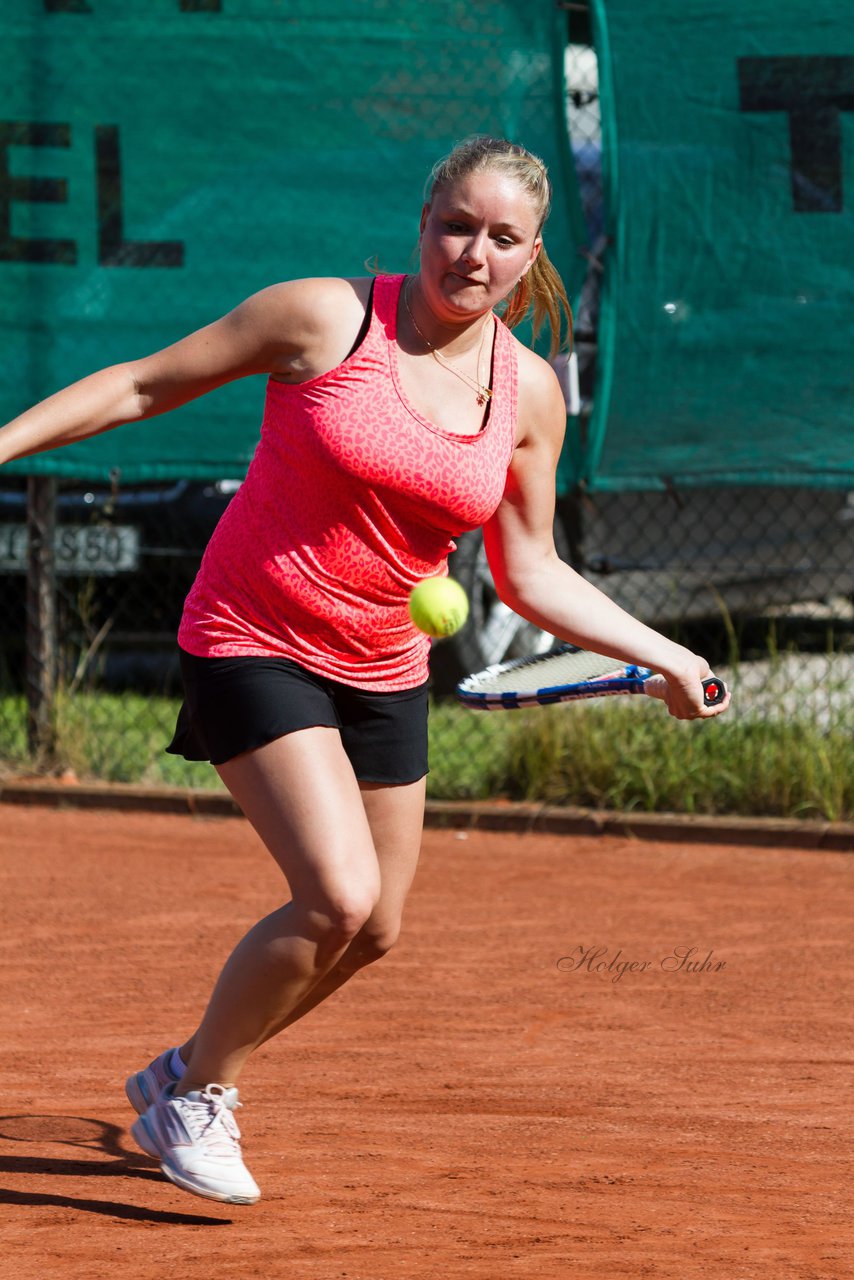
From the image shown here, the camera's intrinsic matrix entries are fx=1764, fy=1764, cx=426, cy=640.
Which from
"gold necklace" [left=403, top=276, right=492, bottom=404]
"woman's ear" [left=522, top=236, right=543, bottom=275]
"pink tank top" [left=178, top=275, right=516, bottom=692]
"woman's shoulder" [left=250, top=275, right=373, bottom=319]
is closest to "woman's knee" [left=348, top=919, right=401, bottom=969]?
"pink tank top" [left=178, top=275, right=516, bottom=692]

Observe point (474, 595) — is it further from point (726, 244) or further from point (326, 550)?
point (326, 550)

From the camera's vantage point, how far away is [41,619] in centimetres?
700

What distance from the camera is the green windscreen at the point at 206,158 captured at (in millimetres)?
6602

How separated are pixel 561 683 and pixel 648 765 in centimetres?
289

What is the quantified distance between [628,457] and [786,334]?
723 millimetres

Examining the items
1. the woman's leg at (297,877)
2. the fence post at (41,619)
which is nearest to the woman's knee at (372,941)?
the woman's leg at (297,877)

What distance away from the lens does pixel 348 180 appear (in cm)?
668

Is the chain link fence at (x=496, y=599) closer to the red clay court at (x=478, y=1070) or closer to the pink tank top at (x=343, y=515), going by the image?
the red clay court at (x=478, y=1070)

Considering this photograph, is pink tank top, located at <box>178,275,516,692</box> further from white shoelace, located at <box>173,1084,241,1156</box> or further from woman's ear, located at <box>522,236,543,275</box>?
white shoelace, located at <box>173,1084,241,1156</box>

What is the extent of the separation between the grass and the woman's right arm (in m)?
3.72

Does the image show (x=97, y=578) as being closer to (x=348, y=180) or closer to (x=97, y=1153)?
(x=348, y=180)

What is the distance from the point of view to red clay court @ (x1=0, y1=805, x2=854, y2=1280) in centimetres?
304

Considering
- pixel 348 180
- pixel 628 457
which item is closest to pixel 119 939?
pixel 628 457

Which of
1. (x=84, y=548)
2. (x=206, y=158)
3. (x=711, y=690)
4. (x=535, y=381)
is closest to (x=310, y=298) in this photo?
(x=535, y=381)
